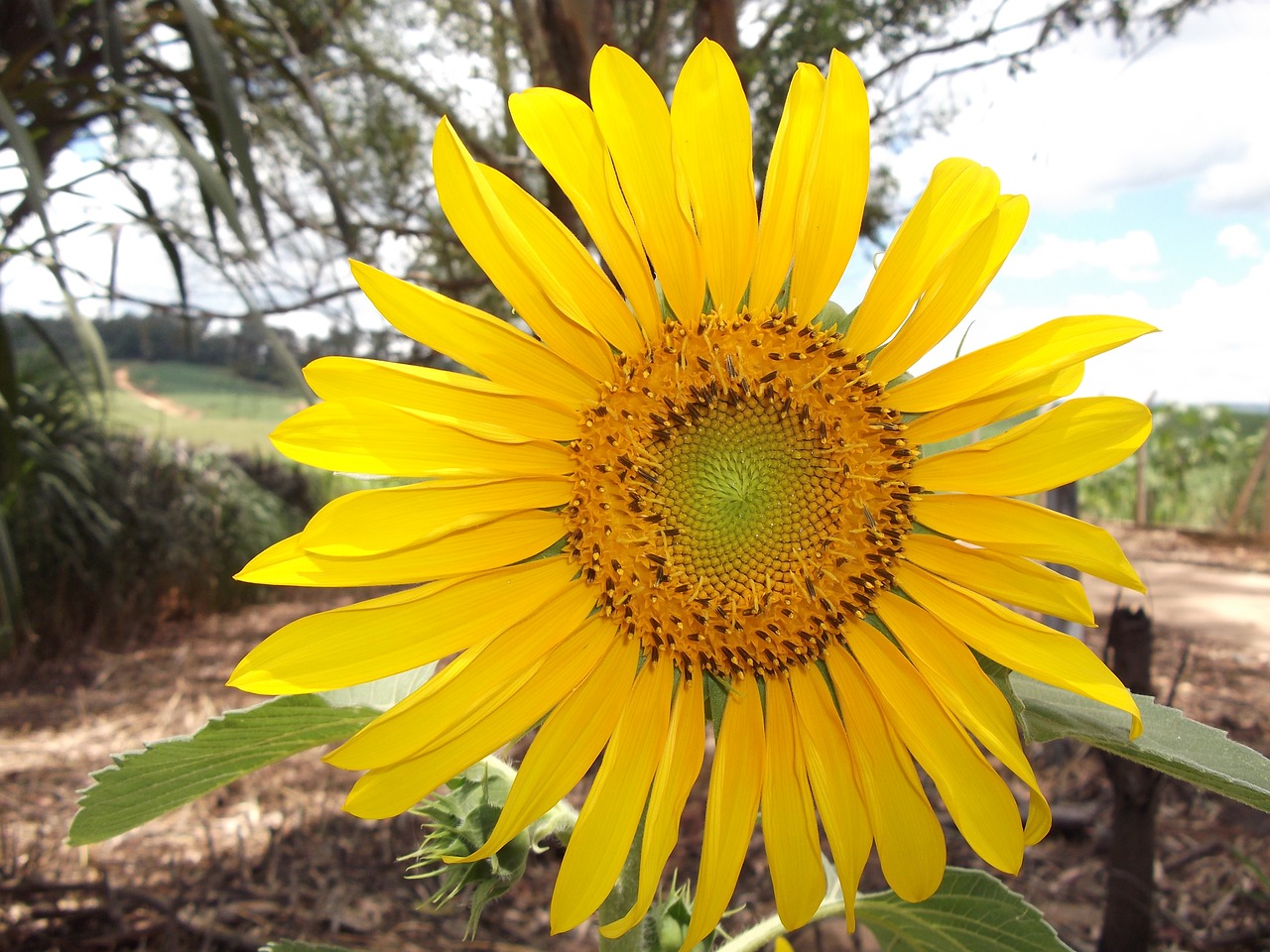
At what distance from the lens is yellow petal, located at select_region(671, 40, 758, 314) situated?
0.75 meters

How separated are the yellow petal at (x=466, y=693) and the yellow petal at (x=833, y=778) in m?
0.21

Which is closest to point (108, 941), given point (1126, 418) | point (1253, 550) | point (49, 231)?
point (49, 231)

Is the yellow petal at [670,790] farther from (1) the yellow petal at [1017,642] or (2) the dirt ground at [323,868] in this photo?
(2) the dirt ground at [323,868]

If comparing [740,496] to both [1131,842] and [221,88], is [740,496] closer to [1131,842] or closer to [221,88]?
[1131,842]

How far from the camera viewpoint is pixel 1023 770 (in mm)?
676

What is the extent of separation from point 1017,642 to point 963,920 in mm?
400

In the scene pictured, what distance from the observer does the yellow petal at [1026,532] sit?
686 millimetres

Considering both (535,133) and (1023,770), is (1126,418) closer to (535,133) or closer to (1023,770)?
(1023,770)

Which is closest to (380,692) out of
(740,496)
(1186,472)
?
(740,496)

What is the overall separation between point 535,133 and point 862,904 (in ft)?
2.98

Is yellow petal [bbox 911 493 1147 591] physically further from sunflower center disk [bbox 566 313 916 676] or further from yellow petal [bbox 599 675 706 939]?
yellow petal [bbox 599 675 706 939]

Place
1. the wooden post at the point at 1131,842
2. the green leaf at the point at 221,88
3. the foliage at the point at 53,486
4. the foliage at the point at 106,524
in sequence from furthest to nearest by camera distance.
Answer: the foliage at the point at 106,524, the foliage at the point at 53,486, the green leaf at the point at 221,88, the wooden post at the point at 1131,842

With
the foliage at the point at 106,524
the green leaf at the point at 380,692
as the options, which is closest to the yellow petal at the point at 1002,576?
the green leaf at the point at 380,692

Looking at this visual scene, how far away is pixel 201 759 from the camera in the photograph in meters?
0.82
